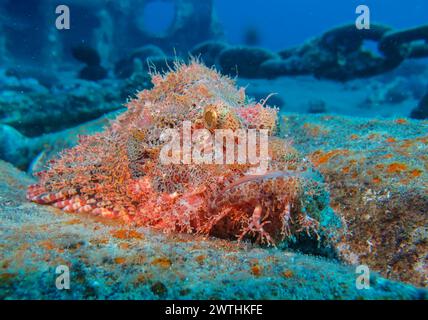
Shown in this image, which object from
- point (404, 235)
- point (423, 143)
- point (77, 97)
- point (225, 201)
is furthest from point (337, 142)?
point (77, 97)

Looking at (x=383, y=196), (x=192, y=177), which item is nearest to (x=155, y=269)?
(x=192, y=177)

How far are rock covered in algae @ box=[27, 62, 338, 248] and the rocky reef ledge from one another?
28 centimetres

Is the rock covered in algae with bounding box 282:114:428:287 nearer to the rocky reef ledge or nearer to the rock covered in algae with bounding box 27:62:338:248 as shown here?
the rock covered in algae with bounding box 27:62:338:248

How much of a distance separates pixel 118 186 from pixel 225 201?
1318mm

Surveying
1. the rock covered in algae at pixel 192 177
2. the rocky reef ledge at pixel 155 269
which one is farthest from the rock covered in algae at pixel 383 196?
the rocky reef ledge at pixel 155 269

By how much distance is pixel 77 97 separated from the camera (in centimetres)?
1178

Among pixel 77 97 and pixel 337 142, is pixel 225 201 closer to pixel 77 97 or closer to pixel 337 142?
pixel 337 142

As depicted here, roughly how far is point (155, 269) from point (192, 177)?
1.07 metres

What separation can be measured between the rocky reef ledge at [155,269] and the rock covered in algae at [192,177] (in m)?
0.28

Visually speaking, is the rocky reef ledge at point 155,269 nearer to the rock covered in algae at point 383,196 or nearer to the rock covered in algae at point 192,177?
the rock covered in algae at point 192,177

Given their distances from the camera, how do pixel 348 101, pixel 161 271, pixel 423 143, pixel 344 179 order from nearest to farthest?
pixel 161 271
pixel 344 179
pixel 423 143
pixel 348 101

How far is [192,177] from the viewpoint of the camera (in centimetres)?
289

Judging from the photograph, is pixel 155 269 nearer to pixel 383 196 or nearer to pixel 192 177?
pixel 192 177
